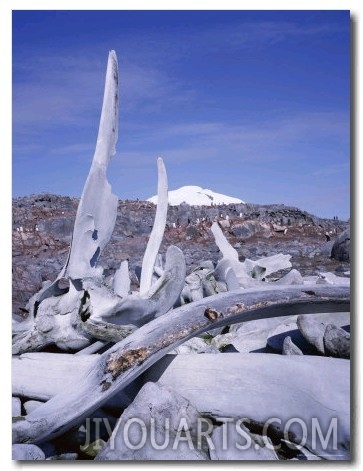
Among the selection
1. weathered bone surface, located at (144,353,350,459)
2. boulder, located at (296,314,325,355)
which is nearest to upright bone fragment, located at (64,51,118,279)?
weathered bone surface, located at (144,353,350,459)

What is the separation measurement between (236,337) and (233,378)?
849 mm

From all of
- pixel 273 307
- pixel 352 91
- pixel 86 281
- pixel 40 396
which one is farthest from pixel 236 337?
pixel 352 91

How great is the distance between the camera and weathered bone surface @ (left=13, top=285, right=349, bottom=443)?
2.28m

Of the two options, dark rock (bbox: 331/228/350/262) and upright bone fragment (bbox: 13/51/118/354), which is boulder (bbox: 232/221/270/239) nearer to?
dark rock (bbox: 331/228/350/262)

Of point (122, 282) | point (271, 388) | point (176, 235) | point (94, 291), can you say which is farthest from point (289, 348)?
point (176, 235)

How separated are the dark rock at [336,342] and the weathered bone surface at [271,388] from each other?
0.14 metres

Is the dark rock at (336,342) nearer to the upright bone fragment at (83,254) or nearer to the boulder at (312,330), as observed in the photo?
the boulder at (312,330)

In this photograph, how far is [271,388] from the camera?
238 centimetres

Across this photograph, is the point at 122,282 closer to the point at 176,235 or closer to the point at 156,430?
the point at 156,430

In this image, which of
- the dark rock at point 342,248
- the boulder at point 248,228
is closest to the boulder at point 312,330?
the dark rock at point 342,248

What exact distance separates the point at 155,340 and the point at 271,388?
1.66 ft

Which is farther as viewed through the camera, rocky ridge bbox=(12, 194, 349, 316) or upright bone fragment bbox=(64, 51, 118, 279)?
rocky ridge bbox=(12, 194, 349, 316)

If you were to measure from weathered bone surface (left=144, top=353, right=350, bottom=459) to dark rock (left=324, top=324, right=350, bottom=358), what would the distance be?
0.45 feet

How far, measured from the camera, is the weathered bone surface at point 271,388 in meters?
2.32
